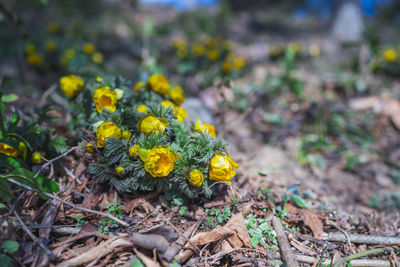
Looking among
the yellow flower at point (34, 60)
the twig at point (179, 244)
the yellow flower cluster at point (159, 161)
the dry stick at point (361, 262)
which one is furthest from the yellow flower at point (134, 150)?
the yellow flower at point (34, 60)

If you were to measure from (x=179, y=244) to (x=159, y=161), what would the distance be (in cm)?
46

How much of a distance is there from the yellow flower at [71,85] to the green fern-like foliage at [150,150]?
329 mm

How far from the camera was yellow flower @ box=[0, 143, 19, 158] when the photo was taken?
4.83ft

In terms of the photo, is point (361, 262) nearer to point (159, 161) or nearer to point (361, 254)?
point (361, 254)

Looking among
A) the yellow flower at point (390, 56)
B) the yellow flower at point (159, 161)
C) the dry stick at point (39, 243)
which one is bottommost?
the dry stick at point (39, 243)

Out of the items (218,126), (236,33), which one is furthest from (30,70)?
(236,33)

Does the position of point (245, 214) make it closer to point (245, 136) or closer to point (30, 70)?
point (245, 136)

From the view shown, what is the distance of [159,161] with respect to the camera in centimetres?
133

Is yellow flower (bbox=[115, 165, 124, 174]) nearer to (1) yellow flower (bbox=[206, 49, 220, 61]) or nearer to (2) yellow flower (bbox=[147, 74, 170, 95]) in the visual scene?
(2) yellow flower (bbox=[147, 74, 170, 95])

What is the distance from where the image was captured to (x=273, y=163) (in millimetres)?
2816

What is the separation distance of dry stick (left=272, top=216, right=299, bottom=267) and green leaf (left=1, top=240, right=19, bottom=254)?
4.48 feet

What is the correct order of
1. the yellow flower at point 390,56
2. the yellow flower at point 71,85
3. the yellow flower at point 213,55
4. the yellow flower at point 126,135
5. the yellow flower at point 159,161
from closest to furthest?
the yellow flower at point 159,161, the yellow flower at point 126,135, the yellow flower at point 71,85, the yellow flower at point 213,55, the yellow flower at point 390,56

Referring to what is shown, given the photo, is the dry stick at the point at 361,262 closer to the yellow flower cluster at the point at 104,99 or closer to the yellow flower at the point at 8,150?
the yellow flower cluster at the point at 104,99

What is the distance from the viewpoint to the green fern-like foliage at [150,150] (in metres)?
1.44
